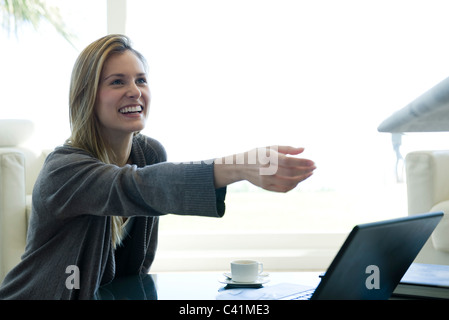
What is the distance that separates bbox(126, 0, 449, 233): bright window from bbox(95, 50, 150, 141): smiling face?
6.25ft

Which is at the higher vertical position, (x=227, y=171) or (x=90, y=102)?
(x=90, y=102)

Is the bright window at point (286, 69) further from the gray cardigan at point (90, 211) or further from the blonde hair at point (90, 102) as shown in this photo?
the gray cardigan at point (90, 211)

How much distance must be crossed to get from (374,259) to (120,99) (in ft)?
2.91

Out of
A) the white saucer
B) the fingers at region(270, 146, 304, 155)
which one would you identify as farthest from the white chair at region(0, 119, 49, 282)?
the fingers at region(270, 146, 304, 155)

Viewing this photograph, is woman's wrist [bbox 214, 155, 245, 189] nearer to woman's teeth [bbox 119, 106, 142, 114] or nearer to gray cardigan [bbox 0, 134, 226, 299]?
gray cardigan [bbox 0, 134, 226, 299]

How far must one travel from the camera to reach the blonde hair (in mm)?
1305

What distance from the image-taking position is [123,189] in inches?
36.2

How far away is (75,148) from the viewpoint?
1210 mm

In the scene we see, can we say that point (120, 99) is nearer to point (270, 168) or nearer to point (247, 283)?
point (247, 283)

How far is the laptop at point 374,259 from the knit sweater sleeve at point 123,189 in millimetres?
254

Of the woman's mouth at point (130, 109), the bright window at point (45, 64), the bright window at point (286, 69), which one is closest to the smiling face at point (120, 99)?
the woman's mouth at point (130, 109)

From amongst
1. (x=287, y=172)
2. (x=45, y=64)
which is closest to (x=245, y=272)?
(x=287, y=172)

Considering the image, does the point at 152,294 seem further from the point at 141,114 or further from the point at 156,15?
the point at 156,15

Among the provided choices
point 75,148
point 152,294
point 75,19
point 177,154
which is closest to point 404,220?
point 152,294
